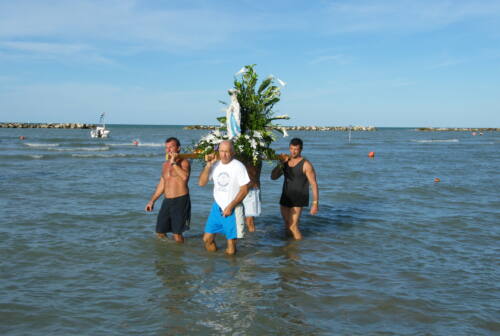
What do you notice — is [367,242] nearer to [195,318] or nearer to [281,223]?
[281,223]

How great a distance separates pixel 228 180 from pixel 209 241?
4.03 ft

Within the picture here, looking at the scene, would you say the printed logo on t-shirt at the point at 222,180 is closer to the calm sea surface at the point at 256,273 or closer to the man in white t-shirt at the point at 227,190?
the man in white t-shirt at the point at 227,190

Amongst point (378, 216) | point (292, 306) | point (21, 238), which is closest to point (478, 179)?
point (378, 216)

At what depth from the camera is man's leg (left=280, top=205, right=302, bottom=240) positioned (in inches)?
330

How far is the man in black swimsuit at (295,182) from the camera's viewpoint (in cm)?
816

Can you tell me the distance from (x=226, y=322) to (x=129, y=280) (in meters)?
1.90

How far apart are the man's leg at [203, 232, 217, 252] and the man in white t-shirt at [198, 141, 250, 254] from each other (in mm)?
152

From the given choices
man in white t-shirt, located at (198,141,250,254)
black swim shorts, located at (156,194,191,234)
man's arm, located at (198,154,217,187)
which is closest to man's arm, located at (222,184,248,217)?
man in white t-shirt, located at (198,141,250,254)

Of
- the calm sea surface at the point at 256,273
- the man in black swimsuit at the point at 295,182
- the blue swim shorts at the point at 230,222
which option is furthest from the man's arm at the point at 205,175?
the man in black swimsuit at the point at 295,182

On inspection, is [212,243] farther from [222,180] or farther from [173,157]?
[173,157]

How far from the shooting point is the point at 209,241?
7230mm

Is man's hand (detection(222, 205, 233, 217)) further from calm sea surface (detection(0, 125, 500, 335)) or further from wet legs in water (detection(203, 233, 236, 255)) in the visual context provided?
calm sea surface (detection(0, 125, 500, 335))

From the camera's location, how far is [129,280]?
6.07 meters

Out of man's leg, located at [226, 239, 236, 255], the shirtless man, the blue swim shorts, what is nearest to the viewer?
the blue swim shorts
